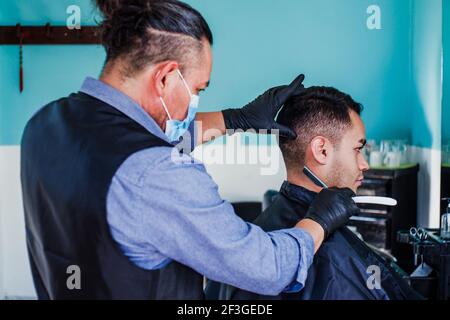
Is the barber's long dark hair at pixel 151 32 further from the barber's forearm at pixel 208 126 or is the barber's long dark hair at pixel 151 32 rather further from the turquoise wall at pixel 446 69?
the turquoise wall at pixel 446 69

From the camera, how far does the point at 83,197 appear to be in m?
1.16

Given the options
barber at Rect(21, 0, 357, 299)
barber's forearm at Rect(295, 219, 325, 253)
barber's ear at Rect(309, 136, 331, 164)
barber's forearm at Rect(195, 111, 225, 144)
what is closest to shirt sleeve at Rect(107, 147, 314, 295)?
barber at Rect(21, 0, 357, 299)

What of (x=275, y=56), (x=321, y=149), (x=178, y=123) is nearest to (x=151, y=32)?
(x=178, y=123)

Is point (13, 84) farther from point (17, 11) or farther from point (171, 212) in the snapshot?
point (171, 212)

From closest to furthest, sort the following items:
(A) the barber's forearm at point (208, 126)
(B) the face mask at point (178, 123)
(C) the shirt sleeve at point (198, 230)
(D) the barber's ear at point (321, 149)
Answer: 1. (C) the shirt sleeve at point (198, 230)
2. (B) the face mask at point (178, 123)
3. (D) the barber's ear at point (321, 149)
4. (A) the barber's forearm at point (208, 126)

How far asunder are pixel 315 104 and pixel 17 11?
328cm

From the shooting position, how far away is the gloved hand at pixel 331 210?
1.43 meters

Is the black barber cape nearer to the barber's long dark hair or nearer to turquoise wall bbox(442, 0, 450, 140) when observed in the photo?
the barber's long dark hair

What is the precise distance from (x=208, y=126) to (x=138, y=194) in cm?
87

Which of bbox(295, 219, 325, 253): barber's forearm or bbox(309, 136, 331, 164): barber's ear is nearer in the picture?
bbox(295, 219, 325, 253): barber's forearm

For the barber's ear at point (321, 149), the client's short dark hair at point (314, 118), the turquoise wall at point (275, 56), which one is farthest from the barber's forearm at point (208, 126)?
the turquoise wall at point (275, 56)

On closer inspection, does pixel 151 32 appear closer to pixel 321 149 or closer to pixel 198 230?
pixel 198 230

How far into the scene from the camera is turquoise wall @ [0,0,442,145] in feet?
13.6

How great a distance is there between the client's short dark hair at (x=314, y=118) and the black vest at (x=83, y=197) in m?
0.68
